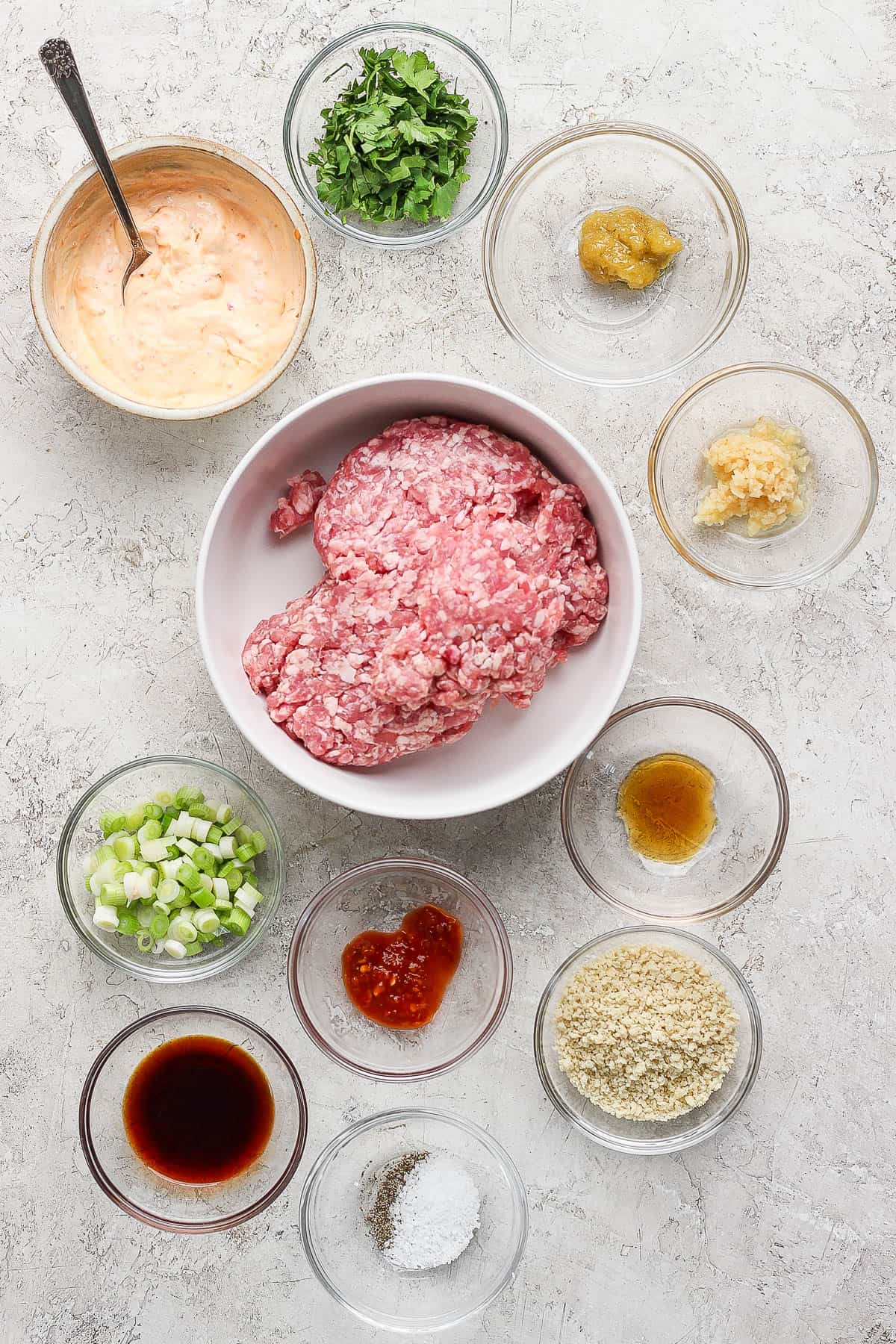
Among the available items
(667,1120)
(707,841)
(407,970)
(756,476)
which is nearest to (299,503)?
(756,476)

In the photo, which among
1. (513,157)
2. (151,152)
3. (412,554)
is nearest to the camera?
(412,554)

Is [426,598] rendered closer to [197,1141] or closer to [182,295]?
[182,295]

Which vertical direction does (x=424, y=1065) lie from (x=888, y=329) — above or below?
below

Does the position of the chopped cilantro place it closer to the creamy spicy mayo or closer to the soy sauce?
the creamy spicy mayo

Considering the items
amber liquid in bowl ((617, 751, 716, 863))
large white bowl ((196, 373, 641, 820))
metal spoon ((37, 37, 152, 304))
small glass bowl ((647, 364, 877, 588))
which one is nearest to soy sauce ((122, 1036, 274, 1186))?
large white bowl ((196, 373, 641, 820))

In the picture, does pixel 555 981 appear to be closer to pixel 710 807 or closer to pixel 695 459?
A: pixel 710 807

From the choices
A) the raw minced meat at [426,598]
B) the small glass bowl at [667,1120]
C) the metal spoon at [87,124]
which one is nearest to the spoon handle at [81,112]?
the metal spoon at [87,124]

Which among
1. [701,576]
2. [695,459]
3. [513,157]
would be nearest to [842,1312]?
[701,576]

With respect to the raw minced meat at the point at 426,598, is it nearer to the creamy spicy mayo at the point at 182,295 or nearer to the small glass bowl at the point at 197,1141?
the creamy spicy mayo at the point at 182,295
